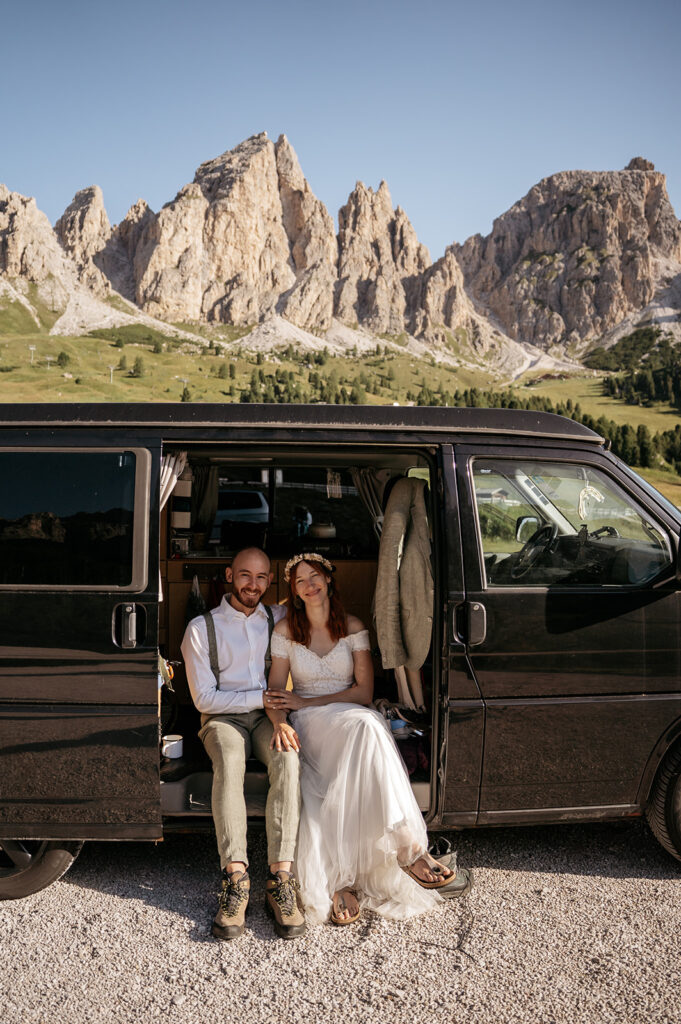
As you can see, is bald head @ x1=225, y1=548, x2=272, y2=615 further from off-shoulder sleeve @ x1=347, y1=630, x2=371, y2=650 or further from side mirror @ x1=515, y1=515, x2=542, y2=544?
side mirror @ x1=515, y1=515, x2=542, y2=544

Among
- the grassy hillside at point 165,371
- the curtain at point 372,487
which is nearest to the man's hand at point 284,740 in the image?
the curtain at point 372,487

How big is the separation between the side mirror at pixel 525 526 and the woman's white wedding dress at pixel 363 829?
3.85ft

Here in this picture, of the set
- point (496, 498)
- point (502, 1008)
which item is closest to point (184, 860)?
point (502, 1008)

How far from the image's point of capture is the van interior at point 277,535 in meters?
3.68

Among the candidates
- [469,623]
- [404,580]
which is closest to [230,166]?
[404,580]

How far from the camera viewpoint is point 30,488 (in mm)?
3230

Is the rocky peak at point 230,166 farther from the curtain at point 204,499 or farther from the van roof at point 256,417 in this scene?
the van roof at point 256,417

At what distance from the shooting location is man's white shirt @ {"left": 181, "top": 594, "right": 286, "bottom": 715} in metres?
3.60

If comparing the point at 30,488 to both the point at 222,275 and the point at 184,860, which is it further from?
the point at 222,275

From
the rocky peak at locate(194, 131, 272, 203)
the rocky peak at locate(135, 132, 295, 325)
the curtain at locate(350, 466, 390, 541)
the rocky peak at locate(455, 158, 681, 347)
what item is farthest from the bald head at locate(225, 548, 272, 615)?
the rocky peak at locate(455, 158, 681, 347)

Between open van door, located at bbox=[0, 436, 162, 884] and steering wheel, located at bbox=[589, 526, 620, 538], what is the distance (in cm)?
207

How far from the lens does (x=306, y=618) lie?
12.5 feet

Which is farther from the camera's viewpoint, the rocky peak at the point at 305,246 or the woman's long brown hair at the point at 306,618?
the rocky peak at the point at 305,246

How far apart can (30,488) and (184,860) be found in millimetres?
1997
